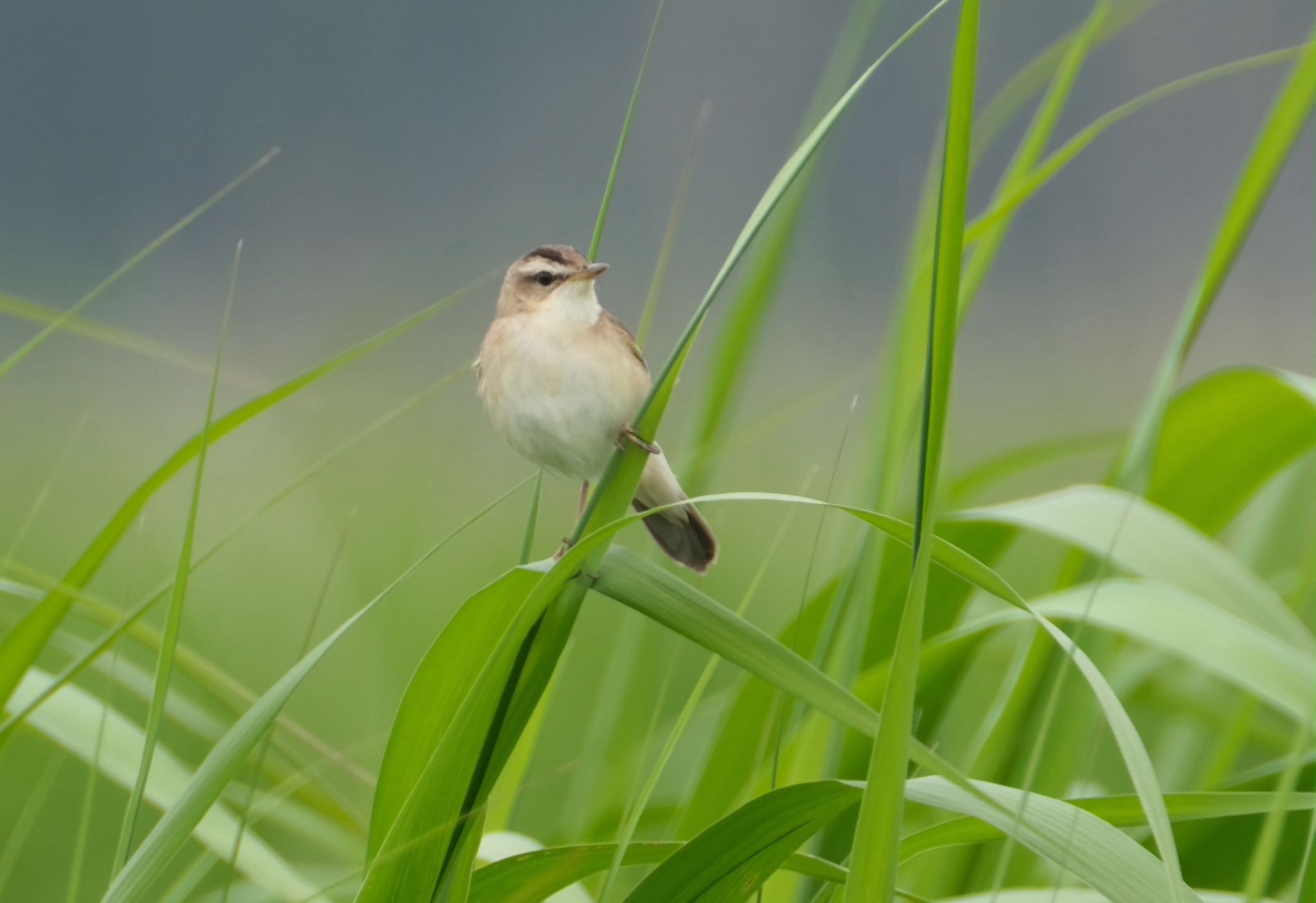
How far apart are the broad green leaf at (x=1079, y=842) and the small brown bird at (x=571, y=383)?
2.91ft

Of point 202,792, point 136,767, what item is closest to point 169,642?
point 202,792

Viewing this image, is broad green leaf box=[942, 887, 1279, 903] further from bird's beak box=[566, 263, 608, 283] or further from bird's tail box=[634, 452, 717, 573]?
bird's beak box=[566, 263, 608, 283]

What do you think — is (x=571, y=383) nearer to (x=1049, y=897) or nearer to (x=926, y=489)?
(x=1049, y=897)

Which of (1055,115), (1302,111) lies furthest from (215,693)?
(1302,111)

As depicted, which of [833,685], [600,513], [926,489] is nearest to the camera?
[926,489]

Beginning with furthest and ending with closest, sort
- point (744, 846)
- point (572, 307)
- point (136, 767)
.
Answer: point (572, 307) → point (136, 767) → point (744, 846)

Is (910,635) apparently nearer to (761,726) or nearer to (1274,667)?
(1274,667)

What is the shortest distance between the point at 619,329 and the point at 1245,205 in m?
1.03

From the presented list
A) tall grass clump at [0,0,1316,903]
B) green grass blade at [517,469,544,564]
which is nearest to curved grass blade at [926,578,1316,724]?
tall grass clump at [0,0,1316,903]

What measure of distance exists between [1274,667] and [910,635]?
64 cm

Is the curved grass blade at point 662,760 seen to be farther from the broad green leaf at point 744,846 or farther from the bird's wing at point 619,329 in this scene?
the bird's wing at point 619,329

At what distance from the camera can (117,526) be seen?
128 centimetres

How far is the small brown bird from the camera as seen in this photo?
1.87 meters

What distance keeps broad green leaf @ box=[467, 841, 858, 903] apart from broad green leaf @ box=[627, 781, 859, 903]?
4cm
